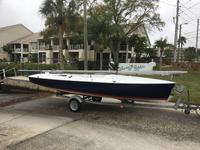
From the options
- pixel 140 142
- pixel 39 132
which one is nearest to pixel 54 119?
pixel 39 132

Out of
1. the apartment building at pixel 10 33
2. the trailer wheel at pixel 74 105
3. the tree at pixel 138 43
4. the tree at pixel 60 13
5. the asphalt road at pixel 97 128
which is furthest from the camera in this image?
the apartment building at pixel 10 33

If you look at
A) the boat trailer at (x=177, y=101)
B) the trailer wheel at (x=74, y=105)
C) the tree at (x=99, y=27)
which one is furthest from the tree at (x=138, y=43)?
the trailer wheel at (x=74, y=105)

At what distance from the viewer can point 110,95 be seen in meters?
7.84

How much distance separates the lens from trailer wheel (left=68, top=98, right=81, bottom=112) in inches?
323

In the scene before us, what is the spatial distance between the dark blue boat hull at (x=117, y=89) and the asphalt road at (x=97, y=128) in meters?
0.59

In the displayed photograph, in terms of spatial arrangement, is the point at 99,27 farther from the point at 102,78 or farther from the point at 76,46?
the point at 102,78

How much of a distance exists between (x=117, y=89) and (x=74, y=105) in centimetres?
155

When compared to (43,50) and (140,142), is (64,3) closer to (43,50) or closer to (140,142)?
(140,142)

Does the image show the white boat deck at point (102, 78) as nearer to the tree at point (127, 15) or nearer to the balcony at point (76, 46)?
the tree at point (127, 15)

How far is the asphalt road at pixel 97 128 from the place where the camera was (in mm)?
5551

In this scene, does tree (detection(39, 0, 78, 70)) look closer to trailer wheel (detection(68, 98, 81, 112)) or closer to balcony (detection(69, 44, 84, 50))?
trailer wheel (detection(68, 98, 81, 112))

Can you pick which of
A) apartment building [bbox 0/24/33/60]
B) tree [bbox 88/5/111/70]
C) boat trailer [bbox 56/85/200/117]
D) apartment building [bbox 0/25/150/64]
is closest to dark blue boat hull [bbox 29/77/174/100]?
boat trailer [bbox 56/85/200/117]

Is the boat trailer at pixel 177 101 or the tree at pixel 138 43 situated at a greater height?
the tree at pixel 138 43

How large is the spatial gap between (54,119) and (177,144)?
11.6 ft
